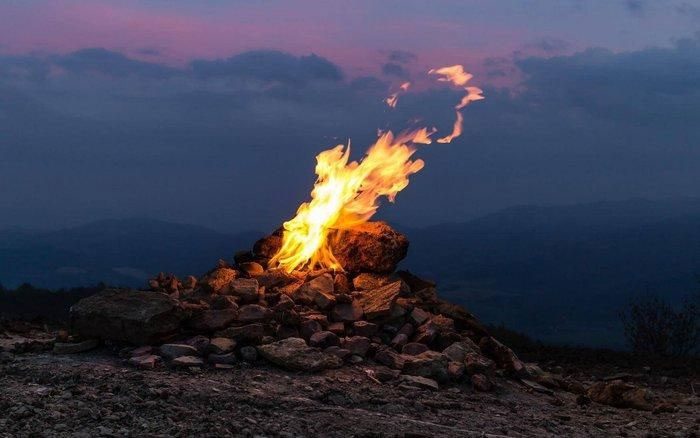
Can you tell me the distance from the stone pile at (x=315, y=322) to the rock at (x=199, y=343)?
0.06 feet

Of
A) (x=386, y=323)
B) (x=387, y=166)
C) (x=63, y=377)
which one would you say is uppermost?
(x=387, y=166)

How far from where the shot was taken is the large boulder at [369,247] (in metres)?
13.5

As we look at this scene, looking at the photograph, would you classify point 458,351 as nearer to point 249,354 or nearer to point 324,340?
point 324,340

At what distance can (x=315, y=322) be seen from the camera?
11812mm

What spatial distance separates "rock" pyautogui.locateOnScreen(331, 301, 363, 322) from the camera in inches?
481

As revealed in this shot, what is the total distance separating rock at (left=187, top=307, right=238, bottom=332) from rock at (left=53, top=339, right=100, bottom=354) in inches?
55.8

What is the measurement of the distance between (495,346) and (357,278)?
262 centimetres

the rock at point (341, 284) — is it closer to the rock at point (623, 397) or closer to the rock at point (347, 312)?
the rock at point (347, 312)

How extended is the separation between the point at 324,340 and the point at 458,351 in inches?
83.1

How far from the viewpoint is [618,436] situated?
391 inches

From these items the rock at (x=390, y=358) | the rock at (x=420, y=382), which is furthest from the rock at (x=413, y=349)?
the rock at (x=420, y=382)

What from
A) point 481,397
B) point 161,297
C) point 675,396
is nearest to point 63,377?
point 161,297

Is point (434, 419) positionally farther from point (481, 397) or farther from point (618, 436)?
point (618, 436)

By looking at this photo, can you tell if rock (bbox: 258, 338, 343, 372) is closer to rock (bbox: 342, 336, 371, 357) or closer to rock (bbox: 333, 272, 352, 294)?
rock (bbox: 342, 336, 371, 357)
